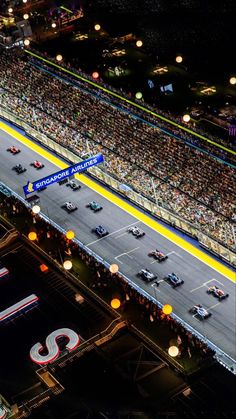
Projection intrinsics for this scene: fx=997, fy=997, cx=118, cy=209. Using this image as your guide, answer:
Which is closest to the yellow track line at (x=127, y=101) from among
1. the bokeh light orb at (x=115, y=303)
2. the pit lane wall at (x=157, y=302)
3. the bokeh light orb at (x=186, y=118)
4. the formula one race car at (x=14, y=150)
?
the bokeh light orb at (x=186, y=118)

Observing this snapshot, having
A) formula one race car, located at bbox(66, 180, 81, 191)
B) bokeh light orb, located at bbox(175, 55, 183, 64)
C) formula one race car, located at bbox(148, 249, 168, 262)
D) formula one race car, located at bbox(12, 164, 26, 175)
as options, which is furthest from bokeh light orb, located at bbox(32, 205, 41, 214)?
bokeh light orb, located at bbox(175, 55, 183, 64)

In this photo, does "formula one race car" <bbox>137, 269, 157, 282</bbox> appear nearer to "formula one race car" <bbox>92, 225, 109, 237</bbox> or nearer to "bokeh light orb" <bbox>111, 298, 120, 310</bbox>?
"bokeh light orb" <bbox>111, 298, 120, 310</bbox>

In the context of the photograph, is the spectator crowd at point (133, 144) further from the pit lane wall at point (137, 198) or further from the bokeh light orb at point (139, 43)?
the bokeh light orb at point (139, 43)

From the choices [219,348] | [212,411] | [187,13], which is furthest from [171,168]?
[187,13]

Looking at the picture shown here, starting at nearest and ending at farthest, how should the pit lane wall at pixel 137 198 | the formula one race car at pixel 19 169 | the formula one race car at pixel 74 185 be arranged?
the pit lane wall at pixel 137 198 < the formula one race car at pixel 74 185 < the formula one race car at pixel 19 169

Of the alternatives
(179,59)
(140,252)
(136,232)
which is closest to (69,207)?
(136,232)

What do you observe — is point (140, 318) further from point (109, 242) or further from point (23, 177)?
point (23, 177)
